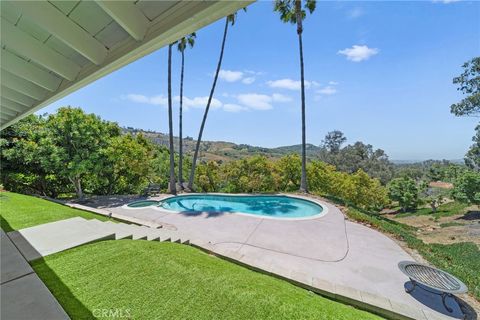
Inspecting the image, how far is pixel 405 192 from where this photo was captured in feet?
98.4

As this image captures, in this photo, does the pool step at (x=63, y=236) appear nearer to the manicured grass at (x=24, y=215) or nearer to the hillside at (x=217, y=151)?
the manicured grass at (x=24, y=215)

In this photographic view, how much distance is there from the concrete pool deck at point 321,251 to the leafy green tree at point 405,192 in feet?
84.3

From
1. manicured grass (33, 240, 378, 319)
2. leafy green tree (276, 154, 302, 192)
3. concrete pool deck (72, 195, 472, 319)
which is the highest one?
leafy green tree (276, 154, 302, 192)

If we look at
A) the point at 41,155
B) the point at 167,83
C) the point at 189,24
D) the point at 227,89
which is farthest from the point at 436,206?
the point at 41,155

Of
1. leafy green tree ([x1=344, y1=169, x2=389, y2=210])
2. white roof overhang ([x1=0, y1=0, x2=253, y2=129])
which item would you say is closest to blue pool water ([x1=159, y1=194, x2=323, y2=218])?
white roof overhang ([x1=0, y1=0, x2=253, y2=129])

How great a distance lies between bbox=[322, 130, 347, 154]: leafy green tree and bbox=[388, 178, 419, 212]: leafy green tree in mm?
32917

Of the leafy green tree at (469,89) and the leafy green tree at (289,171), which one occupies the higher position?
the leafy green tree at (469,89)

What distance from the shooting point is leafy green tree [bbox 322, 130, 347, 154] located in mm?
63594

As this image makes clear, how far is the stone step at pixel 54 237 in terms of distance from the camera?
4656 millimetres

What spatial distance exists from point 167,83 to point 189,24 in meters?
15.4

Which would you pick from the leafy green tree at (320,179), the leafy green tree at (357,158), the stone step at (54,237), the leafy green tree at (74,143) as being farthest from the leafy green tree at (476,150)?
the leafy green tree at (74,143)

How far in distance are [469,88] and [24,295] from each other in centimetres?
2841

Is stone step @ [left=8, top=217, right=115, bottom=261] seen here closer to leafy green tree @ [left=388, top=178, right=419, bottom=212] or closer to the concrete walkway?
the concrete walkway

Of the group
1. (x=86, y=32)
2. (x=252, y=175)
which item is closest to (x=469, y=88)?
(x=252, y=175)
